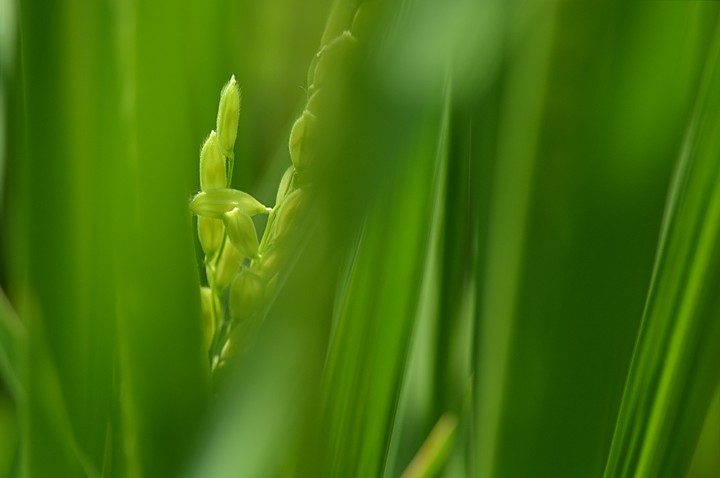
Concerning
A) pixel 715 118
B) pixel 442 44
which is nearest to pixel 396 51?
pixel 442 44

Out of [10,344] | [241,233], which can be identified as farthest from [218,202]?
[10,344]

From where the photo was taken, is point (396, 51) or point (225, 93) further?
point (225, 93)

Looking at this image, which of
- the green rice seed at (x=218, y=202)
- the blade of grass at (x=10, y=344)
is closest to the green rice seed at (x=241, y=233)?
the green rice seed at (x=218, y=202)

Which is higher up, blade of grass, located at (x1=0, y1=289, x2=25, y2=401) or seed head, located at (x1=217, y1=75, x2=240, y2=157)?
seed head, located at (x1=217, y1=75, x2=240, y2=157)

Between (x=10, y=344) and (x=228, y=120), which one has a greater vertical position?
(x=228, y=120)

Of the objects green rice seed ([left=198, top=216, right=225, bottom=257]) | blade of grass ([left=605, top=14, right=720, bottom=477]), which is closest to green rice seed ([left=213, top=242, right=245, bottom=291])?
green rice seed ([left=198, top=216, right=225, bottom=257])

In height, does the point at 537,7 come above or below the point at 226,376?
above

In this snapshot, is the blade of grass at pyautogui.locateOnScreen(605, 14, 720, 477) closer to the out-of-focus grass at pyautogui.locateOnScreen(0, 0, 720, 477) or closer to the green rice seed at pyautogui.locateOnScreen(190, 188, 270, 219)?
the out-of-focus grass at pyautogui.locateOnScreen(0, 0, 720, 477)

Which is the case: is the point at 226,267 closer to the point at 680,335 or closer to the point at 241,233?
the point at 241,233

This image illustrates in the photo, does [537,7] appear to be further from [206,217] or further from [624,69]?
[206,217]
